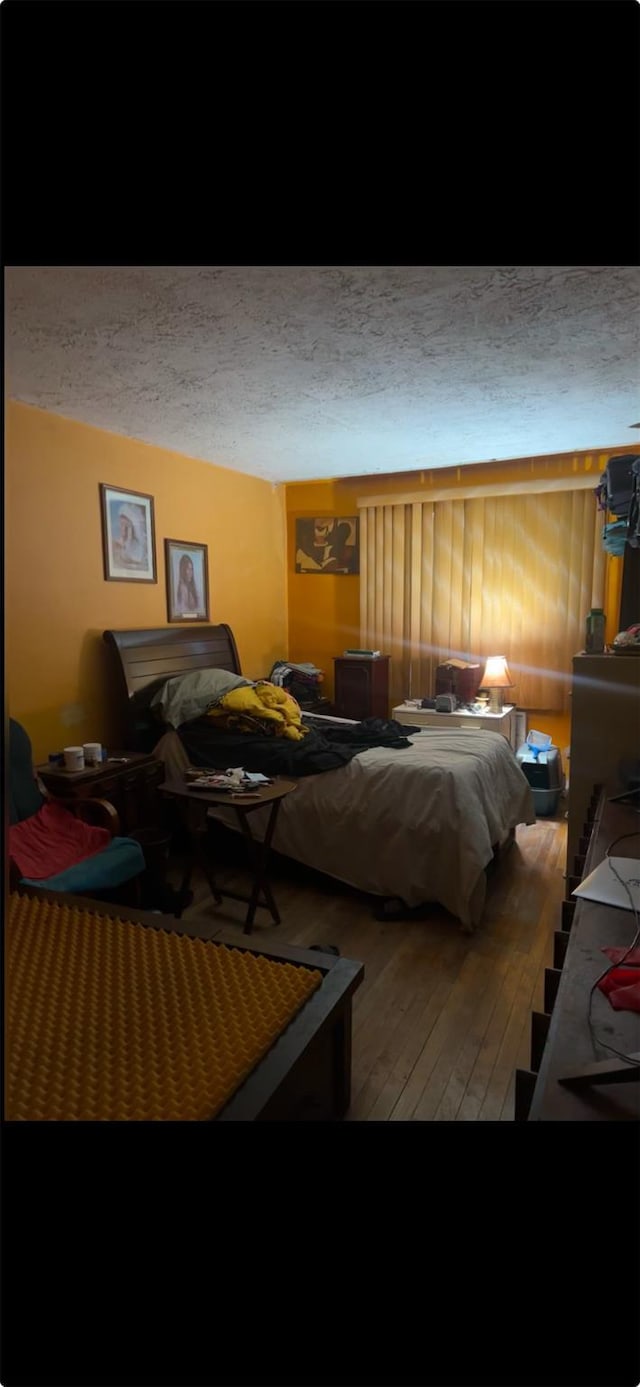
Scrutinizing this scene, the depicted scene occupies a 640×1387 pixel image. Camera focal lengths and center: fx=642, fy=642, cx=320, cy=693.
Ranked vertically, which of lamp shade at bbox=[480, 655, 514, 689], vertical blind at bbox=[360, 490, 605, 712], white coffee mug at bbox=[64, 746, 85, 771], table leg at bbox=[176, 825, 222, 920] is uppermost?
vertical blind at bbox=[360, 490, 605, 712]

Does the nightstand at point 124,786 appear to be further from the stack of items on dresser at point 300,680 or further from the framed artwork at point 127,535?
the stack of items on dresser at point 300,680

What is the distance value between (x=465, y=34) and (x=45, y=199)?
561mm

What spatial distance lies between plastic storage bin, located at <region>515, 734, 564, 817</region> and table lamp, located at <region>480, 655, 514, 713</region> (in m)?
0.42

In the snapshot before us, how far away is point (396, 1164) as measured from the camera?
725mm

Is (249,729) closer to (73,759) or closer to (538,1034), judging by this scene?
(73,759)

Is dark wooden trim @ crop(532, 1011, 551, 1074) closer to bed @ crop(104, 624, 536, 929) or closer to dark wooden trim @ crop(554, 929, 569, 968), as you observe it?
dark wooden trim @ crop(554, 929, 569, 968)

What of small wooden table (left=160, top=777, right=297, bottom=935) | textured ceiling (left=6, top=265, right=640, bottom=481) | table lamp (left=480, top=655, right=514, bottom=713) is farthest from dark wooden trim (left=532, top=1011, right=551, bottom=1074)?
table lamp (left=480, top=655, right=514, bottom=713)

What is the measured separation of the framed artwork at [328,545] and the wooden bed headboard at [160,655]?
124 cm

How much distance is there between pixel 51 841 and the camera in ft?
8.77

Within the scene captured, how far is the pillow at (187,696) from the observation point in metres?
3.77

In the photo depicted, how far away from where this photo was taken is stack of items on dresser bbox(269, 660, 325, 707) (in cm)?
507

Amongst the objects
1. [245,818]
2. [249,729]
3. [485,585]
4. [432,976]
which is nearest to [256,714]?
[249,729]

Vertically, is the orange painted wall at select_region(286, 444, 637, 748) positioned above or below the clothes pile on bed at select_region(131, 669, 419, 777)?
above

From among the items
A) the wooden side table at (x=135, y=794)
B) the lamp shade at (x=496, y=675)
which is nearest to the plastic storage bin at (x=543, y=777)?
the lamp shade at (x=496, y=675)
